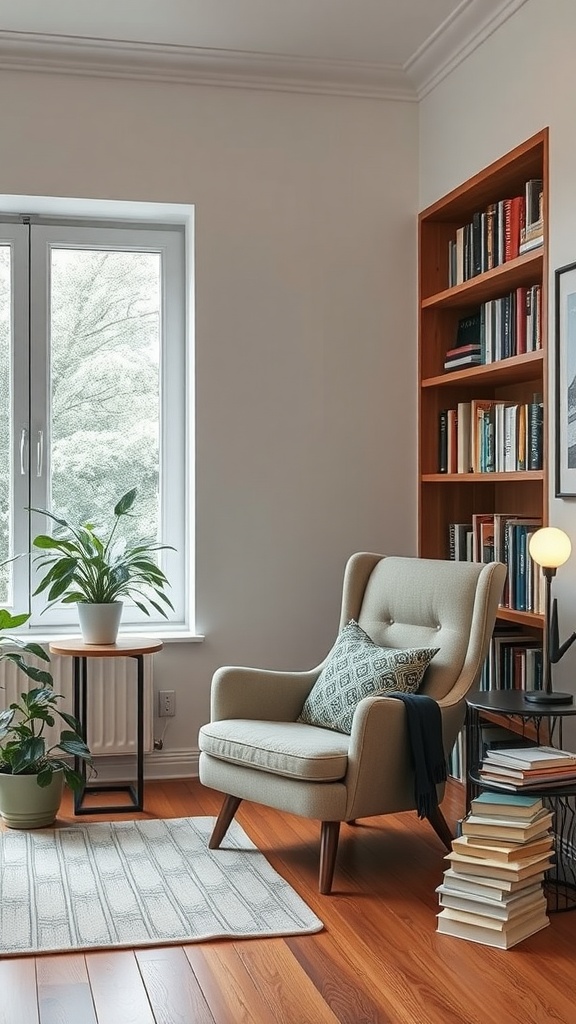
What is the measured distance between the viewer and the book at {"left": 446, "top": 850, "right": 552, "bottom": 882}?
2.77 m

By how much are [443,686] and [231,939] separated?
1.09 metres

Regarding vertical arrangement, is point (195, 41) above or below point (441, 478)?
above

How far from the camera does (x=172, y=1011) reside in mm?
2383

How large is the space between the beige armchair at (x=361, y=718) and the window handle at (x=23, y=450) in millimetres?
1367

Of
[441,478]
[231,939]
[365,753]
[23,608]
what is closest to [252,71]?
[441,478]

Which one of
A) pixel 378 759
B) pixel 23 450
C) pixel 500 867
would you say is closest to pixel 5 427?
pixel 23 450

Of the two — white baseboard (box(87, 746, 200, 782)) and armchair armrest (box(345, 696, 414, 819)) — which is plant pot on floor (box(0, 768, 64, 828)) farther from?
armchair armrest (box(345, 696, 414, 819))

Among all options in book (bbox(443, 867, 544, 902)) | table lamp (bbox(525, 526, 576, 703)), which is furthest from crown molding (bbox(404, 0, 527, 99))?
book (bbox(443, 867, 544, 902))

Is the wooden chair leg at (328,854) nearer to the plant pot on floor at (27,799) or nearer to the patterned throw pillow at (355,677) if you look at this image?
the patterned throw pillow at (355,677)

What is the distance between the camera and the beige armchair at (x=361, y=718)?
10.2ft

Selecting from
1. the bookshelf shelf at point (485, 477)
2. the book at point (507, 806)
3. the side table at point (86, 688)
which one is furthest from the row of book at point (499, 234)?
the side table at point (86, 688)

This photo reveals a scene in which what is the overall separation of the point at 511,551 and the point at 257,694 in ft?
3.36

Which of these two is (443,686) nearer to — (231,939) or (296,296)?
(231,939)

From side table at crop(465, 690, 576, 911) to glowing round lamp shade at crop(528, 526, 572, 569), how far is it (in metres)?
0.40
